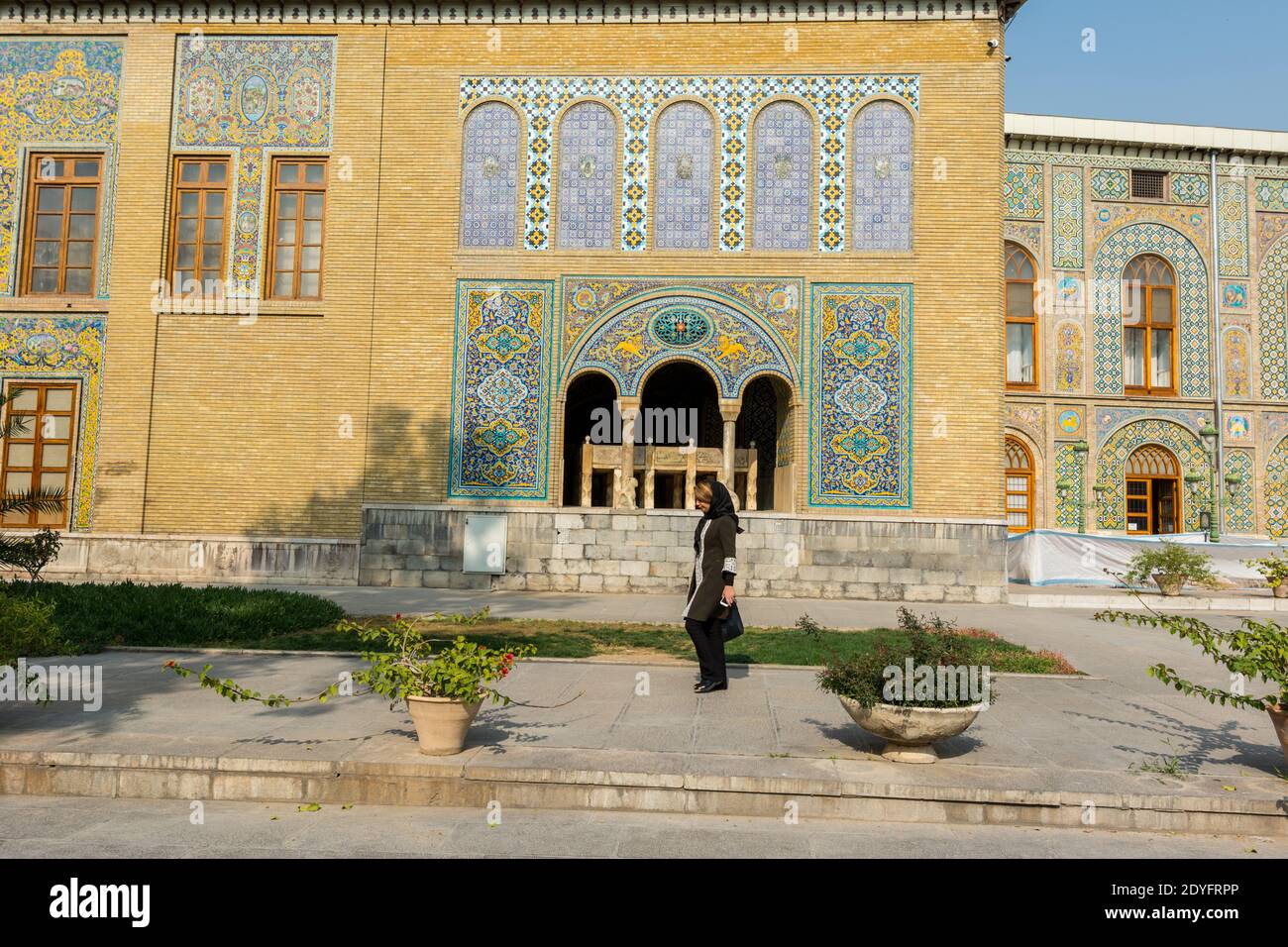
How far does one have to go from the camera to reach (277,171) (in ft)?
48.8

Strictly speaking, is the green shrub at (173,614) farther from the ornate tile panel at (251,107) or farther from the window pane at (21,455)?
the ornate tile panel at (251,107)

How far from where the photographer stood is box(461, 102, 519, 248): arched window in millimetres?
14453

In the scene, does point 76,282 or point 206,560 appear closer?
point 206,560

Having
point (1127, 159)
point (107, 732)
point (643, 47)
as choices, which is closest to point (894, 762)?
point (107, 732)

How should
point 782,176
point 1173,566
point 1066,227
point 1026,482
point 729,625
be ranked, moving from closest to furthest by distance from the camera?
1. point 729,625
2. point 782,176
3. point 1173,566
4. point 1026,482
5. point 1066,227

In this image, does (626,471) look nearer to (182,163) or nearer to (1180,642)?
(1180,642)

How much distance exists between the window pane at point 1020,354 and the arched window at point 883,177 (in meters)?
8.18

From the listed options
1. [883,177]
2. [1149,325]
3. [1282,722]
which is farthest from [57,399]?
[1149,325]

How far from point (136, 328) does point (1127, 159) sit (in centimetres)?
2121

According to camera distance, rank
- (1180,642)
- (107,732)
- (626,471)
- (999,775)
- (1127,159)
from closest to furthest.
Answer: (999,775)
(107,732)
(1180,642)
(626,471)
(1127,159)

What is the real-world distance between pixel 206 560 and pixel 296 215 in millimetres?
5833

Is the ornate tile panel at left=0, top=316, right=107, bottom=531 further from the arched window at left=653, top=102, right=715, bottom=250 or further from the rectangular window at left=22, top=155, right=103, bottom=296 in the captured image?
the arched window at left=653, top=102, right=715, bottom=250

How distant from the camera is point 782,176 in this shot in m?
14.3

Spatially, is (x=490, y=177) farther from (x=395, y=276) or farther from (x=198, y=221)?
(x=198, y=221)
